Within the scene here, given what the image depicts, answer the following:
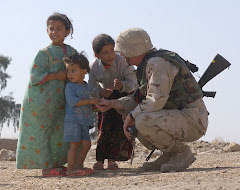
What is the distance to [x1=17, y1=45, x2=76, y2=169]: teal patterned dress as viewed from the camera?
5.66 metres

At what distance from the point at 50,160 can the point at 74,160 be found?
46 centimetres

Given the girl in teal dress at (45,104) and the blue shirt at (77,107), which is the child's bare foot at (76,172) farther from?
the blue shirt at (77,107)

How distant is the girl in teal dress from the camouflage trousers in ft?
3.67

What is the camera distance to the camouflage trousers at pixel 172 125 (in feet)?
16.7

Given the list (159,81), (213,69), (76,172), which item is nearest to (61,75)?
(76,172)

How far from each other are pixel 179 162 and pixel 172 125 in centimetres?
44

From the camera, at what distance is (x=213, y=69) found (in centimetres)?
576

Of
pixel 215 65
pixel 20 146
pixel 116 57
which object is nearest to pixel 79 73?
pixel 116 57

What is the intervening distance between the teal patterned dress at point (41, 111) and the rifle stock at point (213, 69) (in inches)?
65.0

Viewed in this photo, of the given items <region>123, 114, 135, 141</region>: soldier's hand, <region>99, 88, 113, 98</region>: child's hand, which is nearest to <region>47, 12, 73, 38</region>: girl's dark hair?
<region>99, 88, 113, 98</region>: child's hand

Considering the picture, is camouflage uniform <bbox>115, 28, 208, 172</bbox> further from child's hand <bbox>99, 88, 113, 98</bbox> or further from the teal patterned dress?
the teal patterned dress

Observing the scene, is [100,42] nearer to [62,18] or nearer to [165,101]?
[62,18]

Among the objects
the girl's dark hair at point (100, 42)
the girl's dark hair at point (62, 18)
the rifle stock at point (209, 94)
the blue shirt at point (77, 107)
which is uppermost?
the girl's dark hair at point (62, 18)

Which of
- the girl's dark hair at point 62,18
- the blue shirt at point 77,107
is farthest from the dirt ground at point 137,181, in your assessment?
the girl's dark hair at point 62,18
